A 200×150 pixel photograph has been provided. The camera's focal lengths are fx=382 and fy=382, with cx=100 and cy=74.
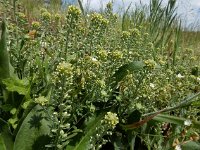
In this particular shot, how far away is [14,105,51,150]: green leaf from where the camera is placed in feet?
5.24

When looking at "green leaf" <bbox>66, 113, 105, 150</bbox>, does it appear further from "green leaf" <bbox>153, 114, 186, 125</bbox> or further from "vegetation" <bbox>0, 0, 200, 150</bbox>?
"green leaf" <bbox>153, 114, 186, 125</bbox>

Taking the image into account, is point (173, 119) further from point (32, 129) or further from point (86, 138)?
point (32, 129)

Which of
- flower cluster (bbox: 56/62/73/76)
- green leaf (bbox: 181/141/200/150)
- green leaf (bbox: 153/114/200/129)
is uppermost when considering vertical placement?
flower cluster (bbox: 56/62/73/76)

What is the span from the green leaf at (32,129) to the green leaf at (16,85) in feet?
0.43

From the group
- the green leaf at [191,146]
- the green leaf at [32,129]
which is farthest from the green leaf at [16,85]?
the green leaf at [191,146]

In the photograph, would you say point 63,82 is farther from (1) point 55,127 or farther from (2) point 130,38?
(2) point 130,38

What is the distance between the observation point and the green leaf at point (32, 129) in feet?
5.24

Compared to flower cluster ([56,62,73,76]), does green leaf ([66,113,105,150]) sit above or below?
below

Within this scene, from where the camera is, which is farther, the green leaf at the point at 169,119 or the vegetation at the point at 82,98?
the green leaf at the point at 169,119

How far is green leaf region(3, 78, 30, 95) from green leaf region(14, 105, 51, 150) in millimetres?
132

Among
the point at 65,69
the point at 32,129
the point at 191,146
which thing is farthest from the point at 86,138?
the point at 191,146

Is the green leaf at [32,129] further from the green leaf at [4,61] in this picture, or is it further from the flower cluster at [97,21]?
the flower cluster at [97,21]

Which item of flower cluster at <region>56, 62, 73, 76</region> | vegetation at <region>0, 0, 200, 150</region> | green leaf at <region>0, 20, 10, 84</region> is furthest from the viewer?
green leaf at <region>0, 20, 10, 84</region>

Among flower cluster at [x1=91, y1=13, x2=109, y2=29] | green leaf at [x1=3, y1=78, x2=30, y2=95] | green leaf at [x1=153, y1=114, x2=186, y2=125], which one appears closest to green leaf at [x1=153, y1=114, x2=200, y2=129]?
green leaf at [x1=153, y1=114, x2=186, y2=125]
